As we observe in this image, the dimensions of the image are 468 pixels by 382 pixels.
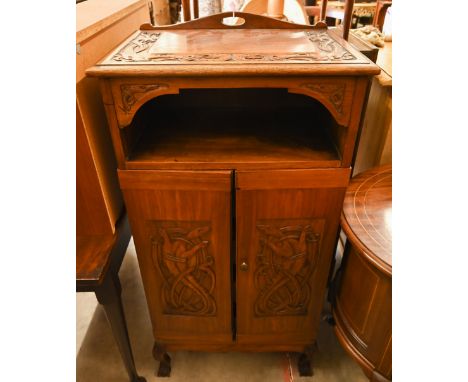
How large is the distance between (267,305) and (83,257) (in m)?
0.54

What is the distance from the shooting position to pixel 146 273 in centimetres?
95

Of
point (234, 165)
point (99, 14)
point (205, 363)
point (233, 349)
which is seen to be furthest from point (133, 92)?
point (205, 363)

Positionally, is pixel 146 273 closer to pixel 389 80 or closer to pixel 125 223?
pixel 125 223

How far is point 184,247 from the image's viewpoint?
884 mm

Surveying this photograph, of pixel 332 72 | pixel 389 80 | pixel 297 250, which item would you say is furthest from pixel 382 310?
Answer: pixel 389 80

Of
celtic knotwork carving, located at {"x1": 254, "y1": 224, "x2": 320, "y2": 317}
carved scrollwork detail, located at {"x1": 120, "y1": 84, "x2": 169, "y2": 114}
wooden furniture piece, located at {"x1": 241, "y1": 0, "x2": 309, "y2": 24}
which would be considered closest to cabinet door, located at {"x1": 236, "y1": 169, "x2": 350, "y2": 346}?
celtic knotwork carving, located at {"x1": 254, "y1": 224, "x2": 320, "y2": 317}

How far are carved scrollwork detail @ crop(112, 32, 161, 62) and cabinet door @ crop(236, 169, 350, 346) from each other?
1.09ft

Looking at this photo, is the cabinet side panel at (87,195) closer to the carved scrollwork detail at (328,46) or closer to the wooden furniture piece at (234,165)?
the wooden furniture piece at (234,165)

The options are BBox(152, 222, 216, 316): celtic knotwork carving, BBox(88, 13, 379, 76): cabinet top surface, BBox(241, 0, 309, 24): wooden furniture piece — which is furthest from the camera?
BBox(241, 0, 309, 24): wooden furniture piece

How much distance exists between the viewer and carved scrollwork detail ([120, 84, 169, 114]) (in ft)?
2.22

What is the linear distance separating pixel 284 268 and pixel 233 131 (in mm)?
398

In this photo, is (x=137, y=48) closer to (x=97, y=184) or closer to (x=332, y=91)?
(x=97, y=184)

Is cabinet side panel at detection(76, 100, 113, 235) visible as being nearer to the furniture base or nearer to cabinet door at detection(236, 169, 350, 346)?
cabinet door at detection(236, 169, 350, 346)

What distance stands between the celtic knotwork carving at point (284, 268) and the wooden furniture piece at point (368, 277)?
13 cm
